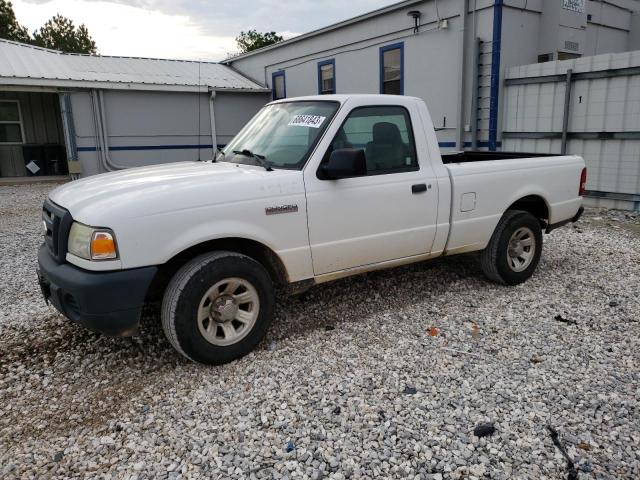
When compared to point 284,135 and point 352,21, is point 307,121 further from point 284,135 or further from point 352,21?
point 352,21

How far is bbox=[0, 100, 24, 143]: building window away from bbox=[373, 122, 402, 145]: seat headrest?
55.4ft

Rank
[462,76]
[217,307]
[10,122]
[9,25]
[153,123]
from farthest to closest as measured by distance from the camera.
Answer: [9,25] → [10,122] → [153,123] → [462,76] → [217,307]

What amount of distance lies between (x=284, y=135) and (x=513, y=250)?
2775mm

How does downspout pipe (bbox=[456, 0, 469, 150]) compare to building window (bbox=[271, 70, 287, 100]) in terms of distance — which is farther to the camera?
building window (bbox=[271, 70, 287, 100])

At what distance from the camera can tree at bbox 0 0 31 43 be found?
37875 millimetres

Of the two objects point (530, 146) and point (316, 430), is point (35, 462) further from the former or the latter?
point (530, 146)

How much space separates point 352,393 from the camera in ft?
10.5

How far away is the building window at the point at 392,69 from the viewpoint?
41.7 ft

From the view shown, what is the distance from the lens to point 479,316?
4461 millimetres

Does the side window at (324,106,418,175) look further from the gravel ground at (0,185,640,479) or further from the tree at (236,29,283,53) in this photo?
the tree at (236,29,283,53)

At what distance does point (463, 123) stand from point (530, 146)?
1605mm

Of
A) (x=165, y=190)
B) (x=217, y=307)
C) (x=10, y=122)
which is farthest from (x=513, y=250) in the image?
(x=10, y=122)

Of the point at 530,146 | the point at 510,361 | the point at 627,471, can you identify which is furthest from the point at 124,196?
the point at 530,146

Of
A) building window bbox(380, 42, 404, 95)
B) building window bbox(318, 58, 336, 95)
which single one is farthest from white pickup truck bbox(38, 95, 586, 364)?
building window bbox(318, 58, 336, 95)
